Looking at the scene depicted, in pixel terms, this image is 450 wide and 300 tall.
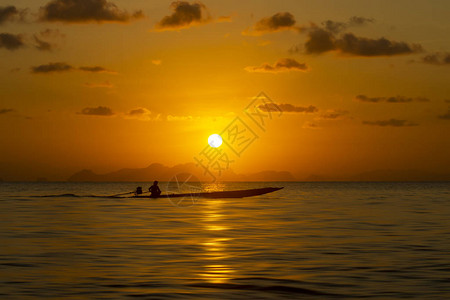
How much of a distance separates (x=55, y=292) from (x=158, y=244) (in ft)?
34.2

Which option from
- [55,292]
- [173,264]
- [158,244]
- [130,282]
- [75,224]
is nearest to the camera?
[55,292]

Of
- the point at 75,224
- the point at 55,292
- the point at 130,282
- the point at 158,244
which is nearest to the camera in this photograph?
the point at 55,292

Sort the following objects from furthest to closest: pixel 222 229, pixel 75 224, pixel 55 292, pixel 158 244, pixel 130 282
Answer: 1. pixel 75 224
2. pixel 222 229
3. pixel 158 244
4. pixel 130 282
5. pixel 55 292

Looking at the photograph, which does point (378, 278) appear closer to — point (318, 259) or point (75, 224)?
point (318, 259)

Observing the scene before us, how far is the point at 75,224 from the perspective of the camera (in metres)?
37.9

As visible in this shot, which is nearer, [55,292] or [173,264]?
[55,292]

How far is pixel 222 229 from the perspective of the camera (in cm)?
3456

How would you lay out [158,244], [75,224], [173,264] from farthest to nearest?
[75,224], [158,244], [173,264]

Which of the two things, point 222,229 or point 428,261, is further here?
point 222,229

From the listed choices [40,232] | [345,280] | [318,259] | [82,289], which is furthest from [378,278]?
[40,232]

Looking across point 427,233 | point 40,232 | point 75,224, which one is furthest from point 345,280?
point 75,224

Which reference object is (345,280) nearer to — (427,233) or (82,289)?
(82,289)

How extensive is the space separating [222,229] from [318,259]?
12881 mm

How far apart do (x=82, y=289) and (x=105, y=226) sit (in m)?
19.9
